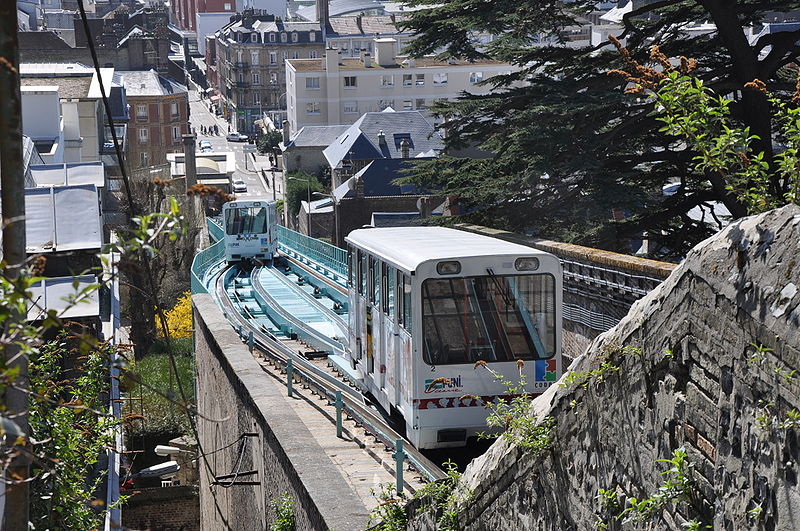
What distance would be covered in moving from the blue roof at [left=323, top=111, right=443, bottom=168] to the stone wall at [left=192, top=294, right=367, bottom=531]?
42894mm

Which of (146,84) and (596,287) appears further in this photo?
(146,84)

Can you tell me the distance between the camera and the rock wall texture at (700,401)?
5.09m

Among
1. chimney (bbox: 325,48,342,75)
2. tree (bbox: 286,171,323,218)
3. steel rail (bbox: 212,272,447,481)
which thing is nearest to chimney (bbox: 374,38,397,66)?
chimney (bbox: 325,48,342,75)

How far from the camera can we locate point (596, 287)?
16.0 meters

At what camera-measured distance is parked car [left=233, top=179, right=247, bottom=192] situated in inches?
3577

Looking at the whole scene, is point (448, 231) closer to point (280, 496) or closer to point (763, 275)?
point (280, 496)

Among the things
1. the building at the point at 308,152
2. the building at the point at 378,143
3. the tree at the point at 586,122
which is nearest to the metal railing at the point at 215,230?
the building at the point at 378,143

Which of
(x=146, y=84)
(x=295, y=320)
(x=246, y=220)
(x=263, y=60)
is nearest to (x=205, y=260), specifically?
(x=246, y=220)

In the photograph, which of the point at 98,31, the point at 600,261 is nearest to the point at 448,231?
the point at 600,261

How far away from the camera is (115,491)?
18.3m

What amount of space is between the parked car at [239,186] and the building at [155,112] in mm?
5972

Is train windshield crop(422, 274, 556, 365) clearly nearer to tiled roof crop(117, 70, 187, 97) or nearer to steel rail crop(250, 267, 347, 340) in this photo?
steel rail crop(250, 267, 347, 340)

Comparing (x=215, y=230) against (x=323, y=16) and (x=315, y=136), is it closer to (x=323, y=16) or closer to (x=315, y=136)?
(x=315, y=136)

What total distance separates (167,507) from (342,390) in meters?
12.9
